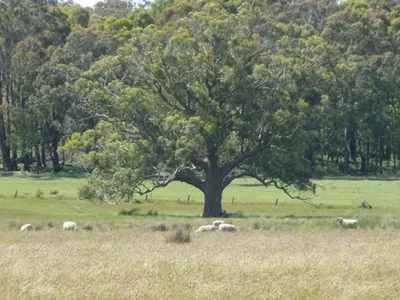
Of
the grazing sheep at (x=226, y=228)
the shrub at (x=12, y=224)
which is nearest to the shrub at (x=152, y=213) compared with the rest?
the shrub at (x=12, y=224)

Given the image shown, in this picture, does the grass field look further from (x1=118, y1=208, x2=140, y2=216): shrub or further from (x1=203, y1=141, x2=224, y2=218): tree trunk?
(x1=203, y1=141, x2=224, y2=218): tree trunk

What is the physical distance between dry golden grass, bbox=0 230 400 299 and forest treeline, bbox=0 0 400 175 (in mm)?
18141

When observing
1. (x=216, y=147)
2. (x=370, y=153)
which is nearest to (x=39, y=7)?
(x=370, y=153)

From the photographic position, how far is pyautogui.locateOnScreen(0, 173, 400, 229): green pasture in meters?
38.2

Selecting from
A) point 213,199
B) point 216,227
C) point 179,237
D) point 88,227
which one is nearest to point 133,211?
point 213,199

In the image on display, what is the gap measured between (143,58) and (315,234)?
18.5 m

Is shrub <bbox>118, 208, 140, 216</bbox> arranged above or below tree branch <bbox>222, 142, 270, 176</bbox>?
below

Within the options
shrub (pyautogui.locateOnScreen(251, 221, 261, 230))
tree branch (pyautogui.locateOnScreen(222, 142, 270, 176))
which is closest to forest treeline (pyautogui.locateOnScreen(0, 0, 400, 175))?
tree branch (pyautogui.locateOnScreen(222, 142, 270, 176))

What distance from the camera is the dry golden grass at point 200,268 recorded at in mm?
14609

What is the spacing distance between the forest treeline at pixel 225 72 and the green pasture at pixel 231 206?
3.20m

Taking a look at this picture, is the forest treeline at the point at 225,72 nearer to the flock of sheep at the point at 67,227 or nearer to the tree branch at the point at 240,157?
the tree branch at the point at 240,157

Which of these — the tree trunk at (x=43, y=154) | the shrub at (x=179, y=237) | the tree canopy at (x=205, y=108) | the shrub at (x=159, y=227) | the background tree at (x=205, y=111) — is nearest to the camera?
the shrub at (x=179, y=237)

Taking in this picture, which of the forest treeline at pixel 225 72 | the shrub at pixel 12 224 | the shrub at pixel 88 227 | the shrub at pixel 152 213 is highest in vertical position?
the forest treeline at pixel 225 72

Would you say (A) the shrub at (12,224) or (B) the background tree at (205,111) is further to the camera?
(B) the background tree at (205,111)
